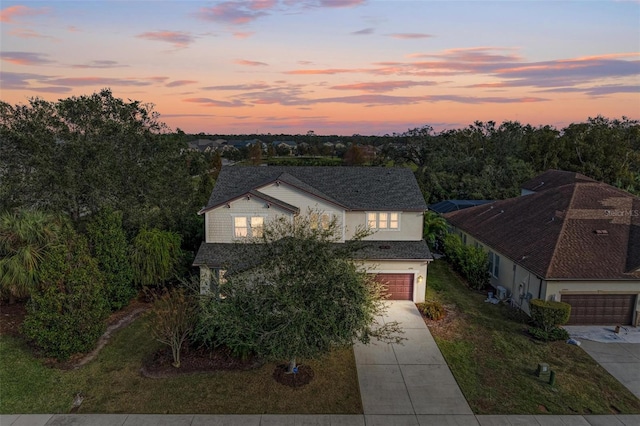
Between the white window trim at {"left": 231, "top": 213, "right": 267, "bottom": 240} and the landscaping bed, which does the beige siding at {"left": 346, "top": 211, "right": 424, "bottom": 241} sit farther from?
the landscaping bed

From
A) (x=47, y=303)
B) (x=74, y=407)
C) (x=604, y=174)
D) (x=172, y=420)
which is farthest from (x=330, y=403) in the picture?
(x=604, y=174)

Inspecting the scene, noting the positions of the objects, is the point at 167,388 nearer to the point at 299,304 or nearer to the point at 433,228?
the point at 299,304

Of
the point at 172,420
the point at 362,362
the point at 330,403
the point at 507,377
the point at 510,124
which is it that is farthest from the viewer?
the point at 510,124

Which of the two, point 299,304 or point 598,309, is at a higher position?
point 299,304

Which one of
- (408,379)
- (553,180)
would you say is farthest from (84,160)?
(553,180)

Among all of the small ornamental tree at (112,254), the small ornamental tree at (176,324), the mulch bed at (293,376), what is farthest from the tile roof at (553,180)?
the small ornamental tree at (112,254)

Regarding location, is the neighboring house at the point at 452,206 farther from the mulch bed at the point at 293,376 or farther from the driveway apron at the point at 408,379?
the mulch bed at the point at 293,376

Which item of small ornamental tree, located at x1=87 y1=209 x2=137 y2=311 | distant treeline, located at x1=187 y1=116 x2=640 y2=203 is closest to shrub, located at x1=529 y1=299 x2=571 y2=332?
small ornamental tree, located at x1=87 y1=209 x2=137 y2=311

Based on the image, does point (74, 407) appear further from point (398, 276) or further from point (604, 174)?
point (604, 174)
